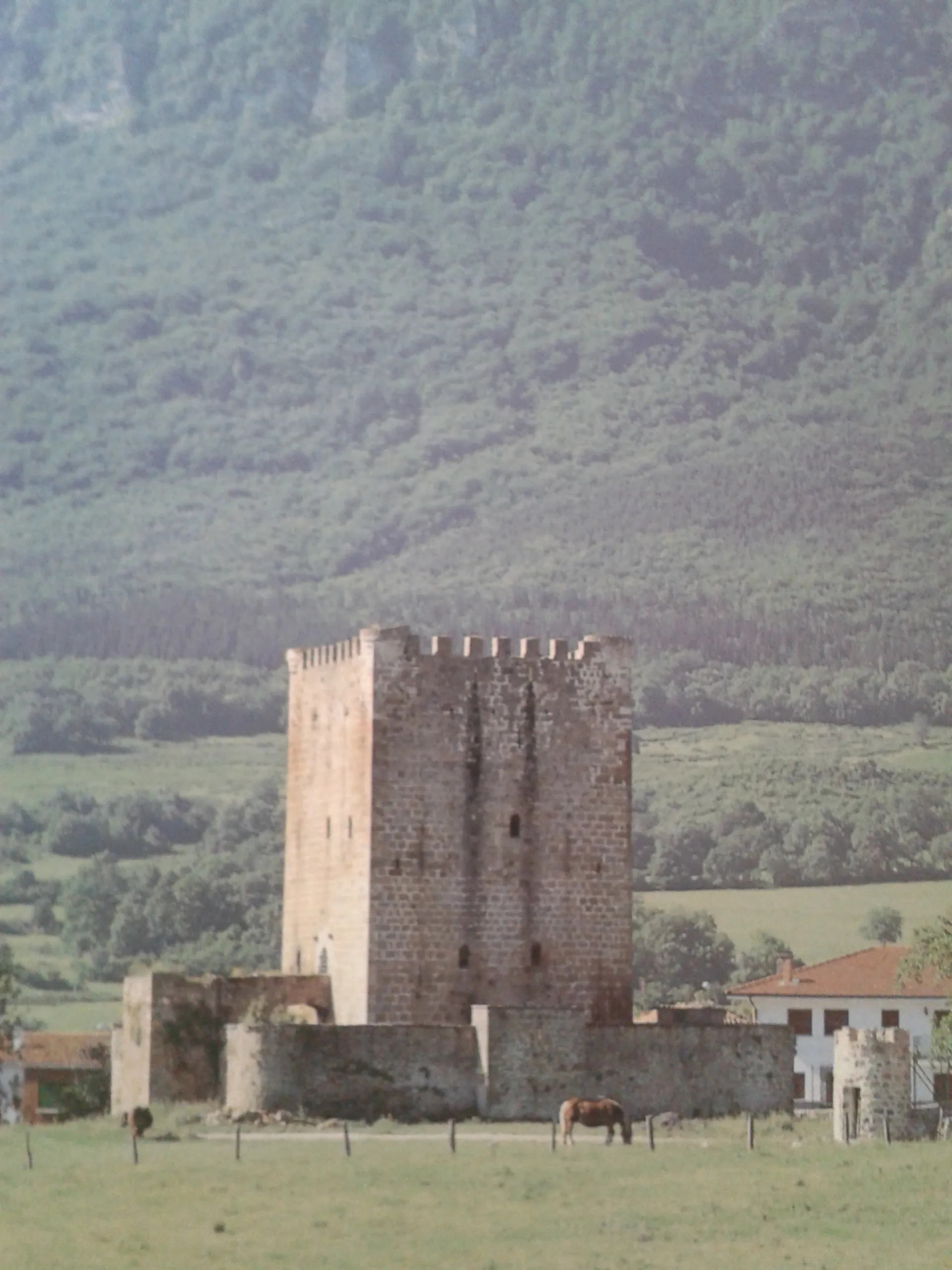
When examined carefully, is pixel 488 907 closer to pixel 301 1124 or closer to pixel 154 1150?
pixel 301 1124

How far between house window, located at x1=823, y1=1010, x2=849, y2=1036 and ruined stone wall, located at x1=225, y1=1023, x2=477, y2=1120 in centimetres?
3108

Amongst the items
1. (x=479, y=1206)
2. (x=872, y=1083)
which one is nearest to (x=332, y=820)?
(x=872, y=1083)

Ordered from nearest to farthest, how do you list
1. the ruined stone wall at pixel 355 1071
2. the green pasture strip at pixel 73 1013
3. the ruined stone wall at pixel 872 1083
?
1. the ruined stone wall at pixel 872 1083
2. the ruined stone wall at pixel 355 1071
3. the green pasture strip at pixel 73 1013

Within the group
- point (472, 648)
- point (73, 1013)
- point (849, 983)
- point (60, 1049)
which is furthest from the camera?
point (73, 1013)

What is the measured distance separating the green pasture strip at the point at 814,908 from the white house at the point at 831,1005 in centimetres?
4659

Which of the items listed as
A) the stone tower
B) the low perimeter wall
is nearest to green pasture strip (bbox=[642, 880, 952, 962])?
the stone tower

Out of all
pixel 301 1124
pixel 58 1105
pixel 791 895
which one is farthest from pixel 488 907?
pixel 791 895

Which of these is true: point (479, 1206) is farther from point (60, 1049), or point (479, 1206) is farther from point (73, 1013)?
point (73, 1013)

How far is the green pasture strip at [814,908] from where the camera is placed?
144000 mm

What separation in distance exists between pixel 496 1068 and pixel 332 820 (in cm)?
787

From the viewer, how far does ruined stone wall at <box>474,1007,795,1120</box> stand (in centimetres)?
5925

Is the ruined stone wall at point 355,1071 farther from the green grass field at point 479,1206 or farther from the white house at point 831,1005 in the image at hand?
the white house at point 831,1005

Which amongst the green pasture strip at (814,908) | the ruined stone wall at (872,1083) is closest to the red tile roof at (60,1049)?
the ruined stone wall at (872,1083)

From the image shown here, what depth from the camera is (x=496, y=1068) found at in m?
59.2
